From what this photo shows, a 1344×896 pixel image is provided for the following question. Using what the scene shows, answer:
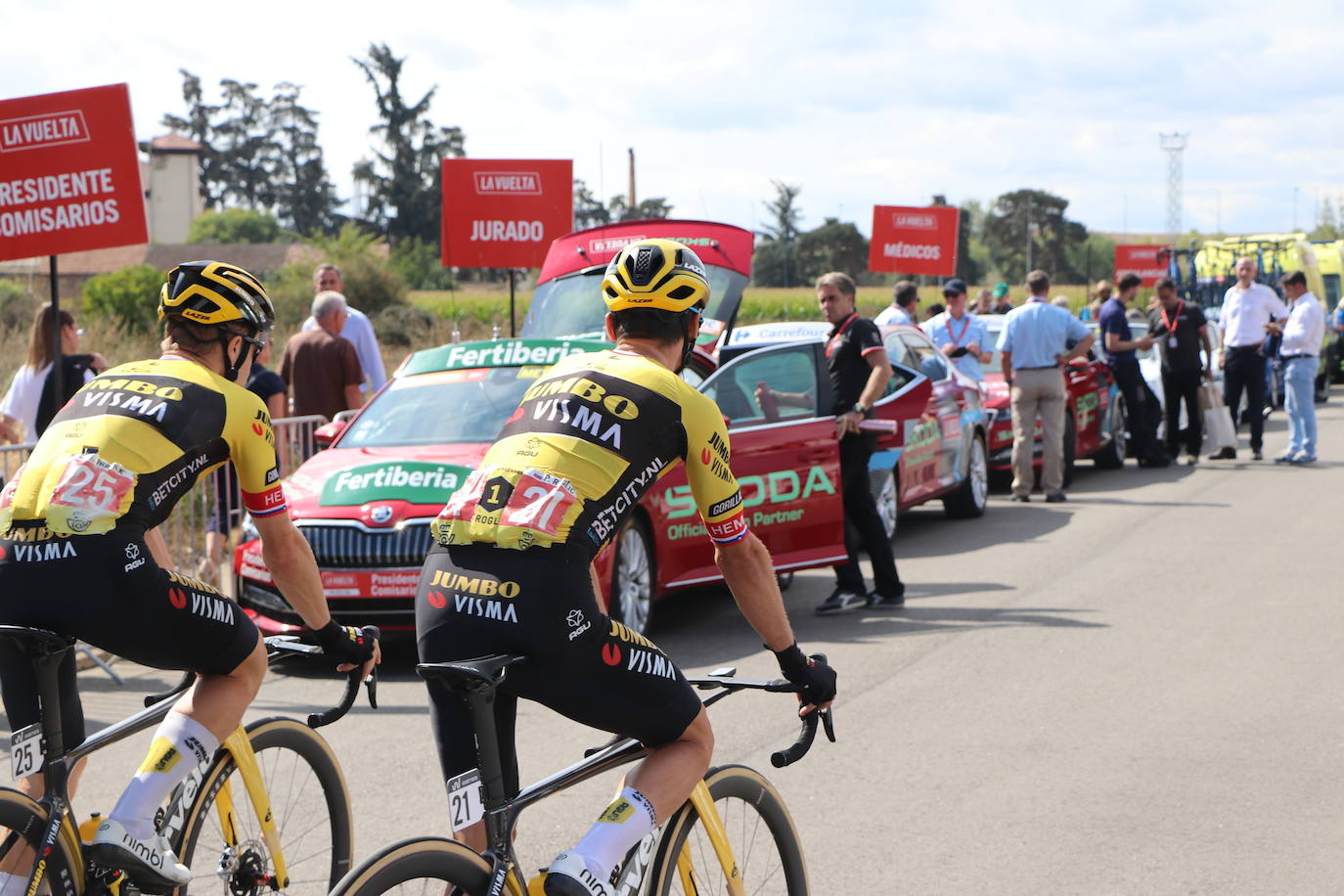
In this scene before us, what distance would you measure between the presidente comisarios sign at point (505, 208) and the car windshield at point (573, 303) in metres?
3.15

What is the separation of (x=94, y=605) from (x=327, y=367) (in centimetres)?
817

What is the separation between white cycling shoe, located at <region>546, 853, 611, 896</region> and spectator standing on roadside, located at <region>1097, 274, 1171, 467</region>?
1400cm

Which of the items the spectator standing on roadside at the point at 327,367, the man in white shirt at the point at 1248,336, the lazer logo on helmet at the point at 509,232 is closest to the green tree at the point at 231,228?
the lazer logo on helmet at the point at 509,232

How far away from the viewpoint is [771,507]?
30.9 feet

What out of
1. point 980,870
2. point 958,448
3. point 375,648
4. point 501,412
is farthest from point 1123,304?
point 375,648

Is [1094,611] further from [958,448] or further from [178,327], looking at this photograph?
[178,327]

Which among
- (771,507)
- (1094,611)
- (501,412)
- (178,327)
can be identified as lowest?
(1094,611)

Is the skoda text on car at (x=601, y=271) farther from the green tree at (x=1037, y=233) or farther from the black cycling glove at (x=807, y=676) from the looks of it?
the green tree at (x=1037, y=233)

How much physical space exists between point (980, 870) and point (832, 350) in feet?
16.8

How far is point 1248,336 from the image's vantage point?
57.3 ft

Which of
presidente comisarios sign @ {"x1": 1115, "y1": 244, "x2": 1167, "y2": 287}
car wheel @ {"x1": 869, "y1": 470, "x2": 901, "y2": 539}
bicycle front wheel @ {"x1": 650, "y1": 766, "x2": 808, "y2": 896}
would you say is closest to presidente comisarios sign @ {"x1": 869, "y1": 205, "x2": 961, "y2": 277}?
car wheel @ {"x1": 869, "y1": 470, "x2": 901, "y2": 539}

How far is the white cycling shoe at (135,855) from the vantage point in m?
3.50

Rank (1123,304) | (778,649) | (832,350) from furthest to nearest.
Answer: (1123,304) < (832,350) < (778,649)

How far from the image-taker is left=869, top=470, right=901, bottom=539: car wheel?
37.0 feet
